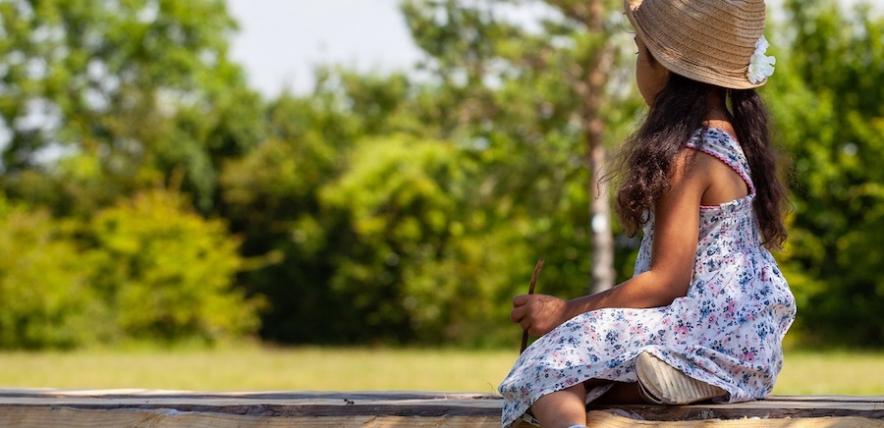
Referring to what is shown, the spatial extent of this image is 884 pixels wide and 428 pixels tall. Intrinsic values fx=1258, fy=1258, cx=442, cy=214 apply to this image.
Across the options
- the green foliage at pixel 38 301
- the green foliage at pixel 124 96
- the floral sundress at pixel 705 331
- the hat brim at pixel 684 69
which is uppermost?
the green foliage at pixel 124 96

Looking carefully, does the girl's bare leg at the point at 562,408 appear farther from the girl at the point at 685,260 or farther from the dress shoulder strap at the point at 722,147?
the dress shoulder strap at the point at 722,147

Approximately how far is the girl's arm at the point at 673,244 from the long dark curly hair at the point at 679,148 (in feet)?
0.10

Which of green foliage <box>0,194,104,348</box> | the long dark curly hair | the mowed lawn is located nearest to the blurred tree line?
green foliage <box>0,194,104,348</box>

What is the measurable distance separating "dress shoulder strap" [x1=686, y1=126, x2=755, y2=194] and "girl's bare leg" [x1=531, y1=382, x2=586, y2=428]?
658 mm

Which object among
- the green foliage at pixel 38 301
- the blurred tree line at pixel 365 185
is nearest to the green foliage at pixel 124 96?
the blurred tree line at pixel 365 185

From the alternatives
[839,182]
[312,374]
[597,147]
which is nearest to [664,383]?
[312,374]

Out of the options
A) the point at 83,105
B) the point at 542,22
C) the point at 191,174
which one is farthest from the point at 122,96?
the point at 542,22

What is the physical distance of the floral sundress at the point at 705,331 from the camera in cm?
293

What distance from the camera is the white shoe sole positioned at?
2.88m

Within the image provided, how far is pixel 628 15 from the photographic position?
328 centimetres

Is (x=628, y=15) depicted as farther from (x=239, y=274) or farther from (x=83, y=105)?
(x=83, y=105)

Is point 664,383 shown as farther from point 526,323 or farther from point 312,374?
point 312,374

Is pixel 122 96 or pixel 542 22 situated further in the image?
pixel 122 96

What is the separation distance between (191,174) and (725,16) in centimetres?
2668
